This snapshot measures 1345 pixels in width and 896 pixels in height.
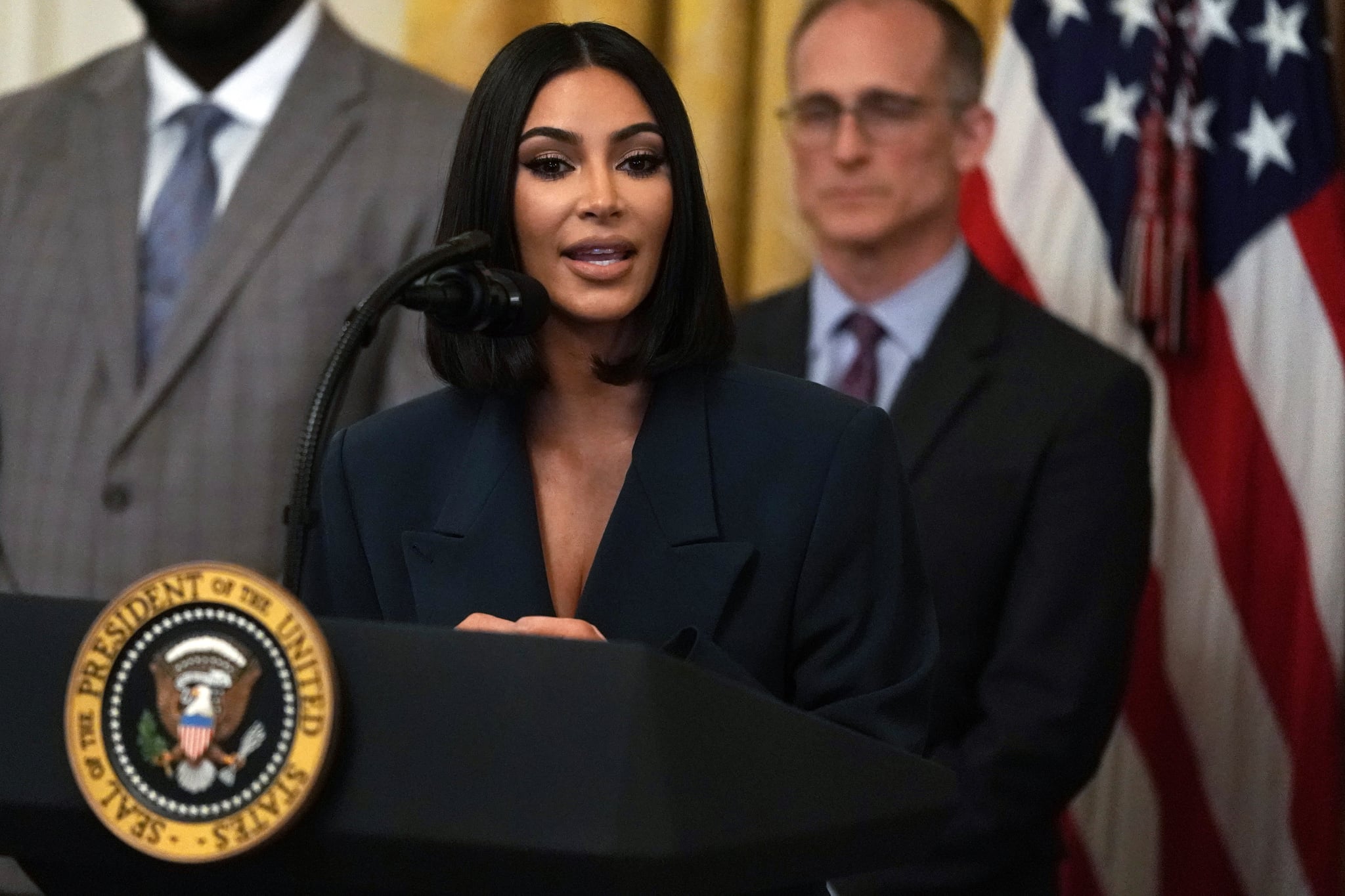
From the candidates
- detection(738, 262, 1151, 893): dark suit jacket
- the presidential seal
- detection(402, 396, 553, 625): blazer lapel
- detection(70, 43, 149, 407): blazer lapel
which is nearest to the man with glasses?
detection(738, 262, 1151, 893): dark suit jacket

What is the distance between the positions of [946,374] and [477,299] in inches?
61.7

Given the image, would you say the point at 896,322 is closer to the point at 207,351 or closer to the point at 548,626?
the point at 207,351

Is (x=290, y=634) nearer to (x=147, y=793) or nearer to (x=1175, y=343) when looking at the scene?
(x=147, y=793)

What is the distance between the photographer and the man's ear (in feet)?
10.3

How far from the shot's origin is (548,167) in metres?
1.63

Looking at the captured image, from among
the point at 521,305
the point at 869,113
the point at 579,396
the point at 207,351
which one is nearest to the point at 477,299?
the point at 521,305

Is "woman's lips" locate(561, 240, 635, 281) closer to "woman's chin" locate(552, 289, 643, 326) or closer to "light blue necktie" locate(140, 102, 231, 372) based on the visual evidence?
"woman's chin" locate(552, 289, 643, 326)

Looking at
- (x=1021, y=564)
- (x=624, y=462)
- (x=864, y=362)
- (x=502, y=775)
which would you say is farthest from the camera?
(x=864, y=362)

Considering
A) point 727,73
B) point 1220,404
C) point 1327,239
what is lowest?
point 1220,404

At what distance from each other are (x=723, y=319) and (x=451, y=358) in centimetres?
26

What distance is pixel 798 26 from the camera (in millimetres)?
3193

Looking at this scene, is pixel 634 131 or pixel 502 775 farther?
pixel 634 131

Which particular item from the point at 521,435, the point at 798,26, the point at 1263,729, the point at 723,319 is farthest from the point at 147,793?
the point at 1263,729

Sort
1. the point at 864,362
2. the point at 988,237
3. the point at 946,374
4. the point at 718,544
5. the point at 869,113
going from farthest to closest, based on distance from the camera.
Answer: the point at 988,237 → the point at 869,113 → the point at 864,362 → the point at 946,374 → the point at 718,544
